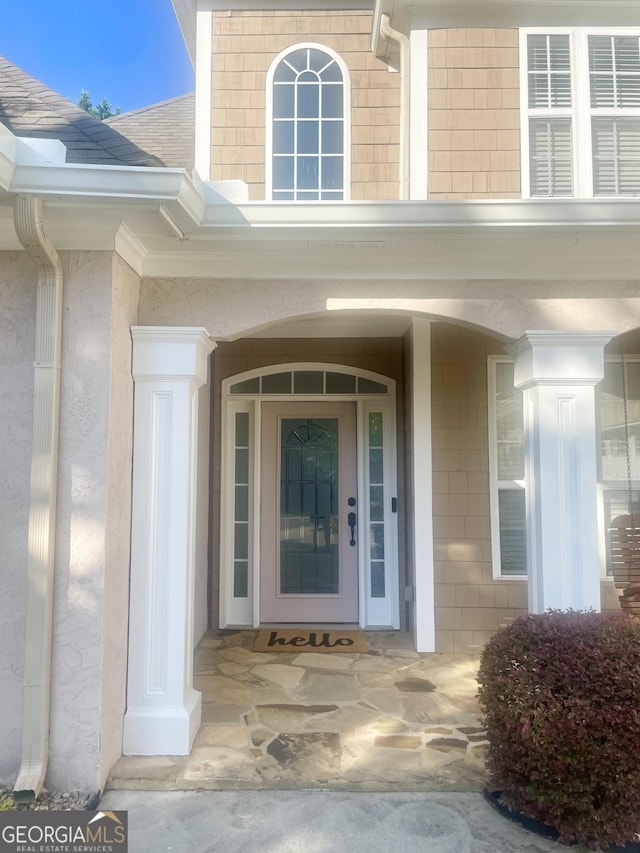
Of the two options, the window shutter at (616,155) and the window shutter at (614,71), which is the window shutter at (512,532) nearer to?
the window shutter at (616,155)

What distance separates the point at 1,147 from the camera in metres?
2.46

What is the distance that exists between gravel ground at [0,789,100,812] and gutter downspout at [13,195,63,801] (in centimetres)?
4

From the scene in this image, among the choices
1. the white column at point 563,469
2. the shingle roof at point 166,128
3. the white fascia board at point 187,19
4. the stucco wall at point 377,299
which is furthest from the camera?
the shingle roof at point 166,128

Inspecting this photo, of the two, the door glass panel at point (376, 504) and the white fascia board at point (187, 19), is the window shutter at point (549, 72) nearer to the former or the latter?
the door glass panel at point (376, 504)

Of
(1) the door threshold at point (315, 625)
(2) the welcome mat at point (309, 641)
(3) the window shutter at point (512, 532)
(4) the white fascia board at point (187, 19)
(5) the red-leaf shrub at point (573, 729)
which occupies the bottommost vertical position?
(2) the welcome mat at point (309, 641)

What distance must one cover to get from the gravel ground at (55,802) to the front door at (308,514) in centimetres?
276

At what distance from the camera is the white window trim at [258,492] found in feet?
17.7

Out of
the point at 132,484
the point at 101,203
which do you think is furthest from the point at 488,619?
the point at 101,203

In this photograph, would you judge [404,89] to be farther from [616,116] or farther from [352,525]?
[352,525]

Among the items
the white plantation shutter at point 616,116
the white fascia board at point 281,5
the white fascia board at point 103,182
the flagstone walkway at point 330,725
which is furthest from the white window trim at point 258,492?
the white fascia board at point 281,5

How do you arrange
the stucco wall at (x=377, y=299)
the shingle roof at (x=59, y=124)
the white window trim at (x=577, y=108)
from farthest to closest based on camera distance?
the white window trim at (x=577, y=108) → the stucco wall at (x=377, y=299) → the shingle roof at (x=59, y=124)

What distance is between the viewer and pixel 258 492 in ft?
17.9

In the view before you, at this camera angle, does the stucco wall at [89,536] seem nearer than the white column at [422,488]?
Yes

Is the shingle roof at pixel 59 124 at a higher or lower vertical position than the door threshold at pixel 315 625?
higher
